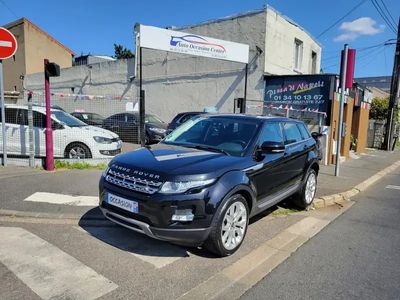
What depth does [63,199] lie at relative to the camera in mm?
5965

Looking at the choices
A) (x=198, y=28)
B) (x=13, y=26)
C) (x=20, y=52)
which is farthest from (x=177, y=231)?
(x=13, y=26)

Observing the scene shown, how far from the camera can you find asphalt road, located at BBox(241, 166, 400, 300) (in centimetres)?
343

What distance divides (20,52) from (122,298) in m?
32.4

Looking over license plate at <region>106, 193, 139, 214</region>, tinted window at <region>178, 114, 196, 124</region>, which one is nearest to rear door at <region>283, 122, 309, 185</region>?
license plate at <region>106, 193, 139, 214</region>

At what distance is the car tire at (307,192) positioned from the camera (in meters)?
6.18

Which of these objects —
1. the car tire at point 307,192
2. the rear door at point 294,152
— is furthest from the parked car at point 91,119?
the car tire at point 307,192

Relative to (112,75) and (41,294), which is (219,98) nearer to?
(112,75)

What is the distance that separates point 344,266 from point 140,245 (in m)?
2.48

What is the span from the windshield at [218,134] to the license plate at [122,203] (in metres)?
1.36

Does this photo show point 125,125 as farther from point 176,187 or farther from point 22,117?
point 176,187

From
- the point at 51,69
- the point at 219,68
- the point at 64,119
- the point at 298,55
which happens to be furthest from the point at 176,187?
the point at 298,55

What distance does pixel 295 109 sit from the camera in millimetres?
14305

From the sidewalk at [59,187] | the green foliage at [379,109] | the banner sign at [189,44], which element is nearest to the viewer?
the sidewalk at [59,187]

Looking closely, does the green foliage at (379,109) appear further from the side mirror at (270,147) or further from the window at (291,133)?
the side mirror at (270,147)
